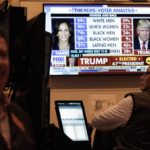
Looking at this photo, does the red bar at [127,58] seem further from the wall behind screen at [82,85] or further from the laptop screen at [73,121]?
the laptop screen at [73,121]

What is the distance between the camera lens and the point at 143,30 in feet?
11.8

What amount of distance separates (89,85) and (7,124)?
278 centimetres

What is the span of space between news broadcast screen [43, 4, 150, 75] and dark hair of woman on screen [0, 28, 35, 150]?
8.39 ft

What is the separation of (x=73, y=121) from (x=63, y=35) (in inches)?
54.2

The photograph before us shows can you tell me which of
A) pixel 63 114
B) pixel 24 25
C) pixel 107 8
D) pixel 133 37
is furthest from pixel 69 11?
pixel 24 25

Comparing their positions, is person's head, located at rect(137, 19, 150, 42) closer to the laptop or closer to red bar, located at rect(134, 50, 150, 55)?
red bar, located at rect(134, 50, 150, 55)

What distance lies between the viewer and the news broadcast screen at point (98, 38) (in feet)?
11.4

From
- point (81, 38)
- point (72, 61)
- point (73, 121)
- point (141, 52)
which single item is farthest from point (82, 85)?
point (73, 121)

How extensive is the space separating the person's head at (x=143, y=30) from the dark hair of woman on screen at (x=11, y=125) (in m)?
2.96

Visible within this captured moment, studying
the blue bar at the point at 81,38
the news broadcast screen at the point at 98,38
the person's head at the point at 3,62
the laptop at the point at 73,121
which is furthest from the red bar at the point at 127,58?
the person's head at the point at 3,62

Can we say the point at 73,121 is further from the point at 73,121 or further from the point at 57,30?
the point at 57,30

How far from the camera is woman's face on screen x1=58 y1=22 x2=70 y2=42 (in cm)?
349

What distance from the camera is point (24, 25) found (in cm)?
148

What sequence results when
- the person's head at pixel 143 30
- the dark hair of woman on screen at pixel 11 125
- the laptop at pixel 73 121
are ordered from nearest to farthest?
the dark hair of woman on screen at pixel 11 125 → the laptop at pixel 73 121 → the person's head at pixel 143 30
